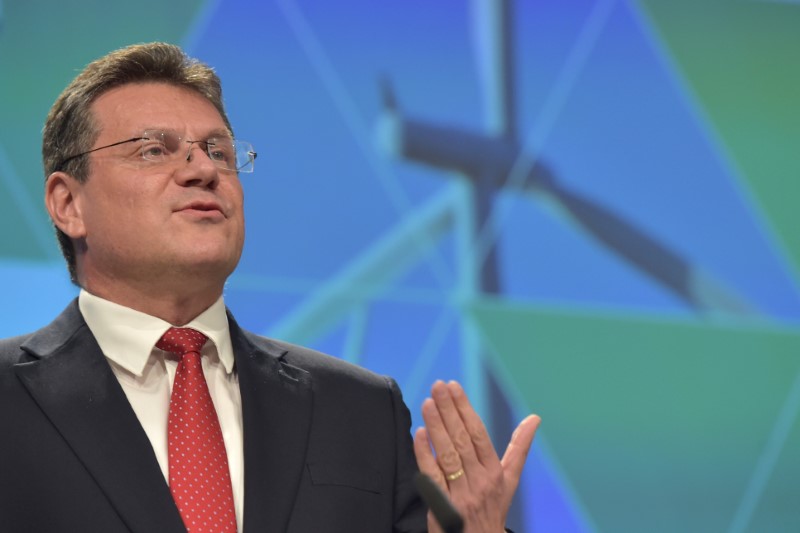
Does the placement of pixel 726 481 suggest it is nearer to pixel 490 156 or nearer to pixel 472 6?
pixel 490 156

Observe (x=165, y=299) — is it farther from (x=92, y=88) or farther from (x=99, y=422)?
(x=92, y=88)

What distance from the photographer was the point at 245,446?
175 centimetres

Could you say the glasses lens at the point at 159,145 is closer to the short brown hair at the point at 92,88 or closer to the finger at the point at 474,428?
the short brown hair at the point at 92,88

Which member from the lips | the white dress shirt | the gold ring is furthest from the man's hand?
the lips

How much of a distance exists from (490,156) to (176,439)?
1.54 metres

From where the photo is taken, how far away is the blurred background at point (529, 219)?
2.83 m

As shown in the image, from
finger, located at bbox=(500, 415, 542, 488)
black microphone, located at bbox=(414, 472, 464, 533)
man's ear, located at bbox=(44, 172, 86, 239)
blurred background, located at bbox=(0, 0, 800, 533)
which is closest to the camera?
black microphone, located at bbox=(414, 472, 464, 533)

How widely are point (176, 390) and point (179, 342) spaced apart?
0.30 ft

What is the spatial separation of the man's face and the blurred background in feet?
2.60

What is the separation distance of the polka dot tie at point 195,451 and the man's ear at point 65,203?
1.01 ft

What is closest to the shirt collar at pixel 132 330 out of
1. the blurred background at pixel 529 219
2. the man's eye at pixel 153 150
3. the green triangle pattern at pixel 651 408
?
the man's eye at pixel 153 150

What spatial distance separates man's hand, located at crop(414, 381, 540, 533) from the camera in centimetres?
167

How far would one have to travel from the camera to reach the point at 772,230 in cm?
335

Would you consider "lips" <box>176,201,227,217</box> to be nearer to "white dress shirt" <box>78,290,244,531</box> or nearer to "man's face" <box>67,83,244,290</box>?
"man's face" <box>67,83,244,290</box>
